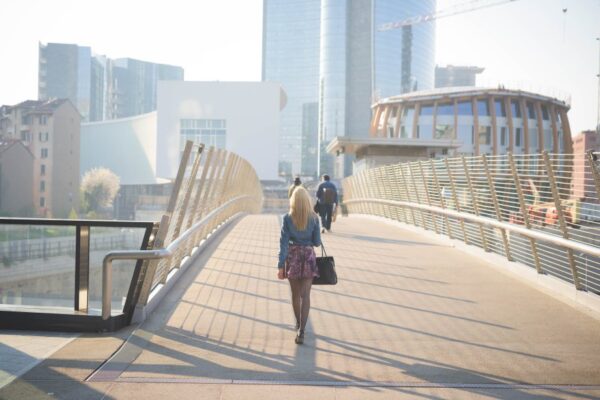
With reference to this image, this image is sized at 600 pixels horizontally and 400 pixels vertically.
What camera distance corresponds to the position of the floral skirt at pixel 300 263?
6375 mm

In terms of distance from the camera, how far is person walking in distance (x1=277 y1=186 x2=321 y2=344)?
636 cm

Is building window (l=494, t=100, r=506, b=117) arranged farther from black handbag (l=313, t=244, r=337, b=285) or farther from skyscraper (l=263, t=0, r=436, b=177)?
black handbag (l=313, t=244, r=337, b=285)

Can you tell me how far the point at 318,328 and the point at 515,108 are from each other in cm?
8188

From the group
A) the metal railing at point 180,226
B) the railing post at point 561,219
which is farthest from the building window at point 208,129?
the railing post at point 561,219

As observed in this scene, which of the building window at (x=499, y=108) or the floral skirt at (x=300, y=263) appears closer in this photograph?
the floral skirt at (x=300, y=263)

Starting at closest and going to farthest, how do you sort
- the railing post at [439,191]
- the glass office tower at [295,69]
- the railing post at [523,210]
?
the railing post at [523,210] < the railing post at [439,191] < the glass office tower at [295,69]

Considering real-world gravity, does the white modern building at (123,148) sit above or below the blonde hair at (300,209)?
above

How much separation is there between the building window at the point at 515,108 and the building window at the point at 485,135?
408 cm

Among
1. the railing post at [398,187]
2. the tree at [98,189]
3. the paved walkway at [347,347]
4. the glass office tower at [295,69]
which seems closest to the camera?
the paved walkway at [347,347]

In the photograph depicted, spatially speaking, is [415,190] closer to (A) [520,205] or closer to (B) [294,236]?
(A) [520,205]

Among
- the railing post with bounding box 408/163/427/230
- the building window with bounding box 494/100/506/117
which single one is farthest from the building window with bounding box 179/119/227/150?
the railing post with bounding box 408/163/427/230

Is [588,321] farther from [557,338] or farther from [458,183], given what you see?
[458,183]

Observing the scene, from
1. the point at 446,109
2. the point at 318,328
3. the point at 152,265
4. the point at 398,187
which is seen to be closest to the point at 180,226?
the point at 152,265

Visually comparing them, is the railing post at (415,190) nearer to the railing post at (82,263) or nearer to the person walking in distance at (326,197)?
the person walking in distance at (326,197)
